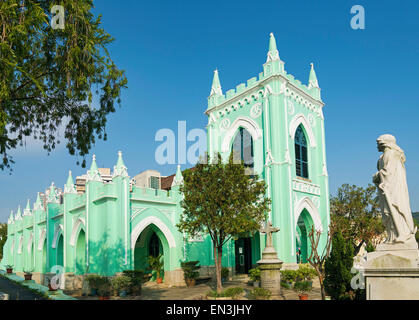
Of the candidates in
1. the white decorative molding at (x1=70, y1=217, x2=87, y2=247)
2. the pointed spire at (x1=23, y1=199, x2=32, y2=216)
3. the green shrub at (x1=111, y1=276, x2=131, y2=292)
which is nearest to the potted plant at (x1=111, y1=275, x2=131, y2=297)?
the green shrub at (x1=111, y1=276, x2=131, y2=292)

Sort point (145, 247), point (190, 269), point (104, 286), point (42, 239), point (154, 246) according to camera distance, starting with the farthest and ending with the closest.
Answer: point (42, 239) → point (145, 247) → point (154, 246) → point (190, 269) → point (104, 286)

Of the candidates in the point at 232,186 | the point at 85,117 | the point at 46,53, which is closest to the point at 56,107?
the point at 85,117

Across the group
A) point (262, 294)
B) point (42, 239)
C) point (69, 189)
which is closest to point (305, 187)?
point (262, 294)

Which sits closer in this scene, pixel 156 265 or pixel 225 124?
pixel 156 265

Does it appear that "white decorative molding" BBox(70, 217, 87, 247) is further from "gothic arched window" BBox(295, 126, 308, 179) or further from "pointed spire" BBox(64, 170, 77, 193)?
"gothic arched window" BBox(295, 126, 308, 179)

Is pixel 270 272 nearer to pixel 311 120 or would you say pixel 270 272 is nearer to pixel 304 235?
pixel 304 235

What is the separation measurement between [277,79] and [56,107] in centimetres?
1566

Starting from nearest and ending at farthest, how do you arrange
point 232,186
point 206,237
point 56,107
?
point 56,107
point 232,186
point 206,237

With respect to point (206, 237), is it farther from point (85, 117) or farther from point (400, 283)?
point (400, 283)

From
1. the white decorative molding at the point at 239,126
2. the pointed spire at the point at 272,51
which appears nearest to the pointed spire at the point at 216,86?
the white decorative molding at the point at 239,126

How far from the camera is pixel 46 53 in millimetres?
8367

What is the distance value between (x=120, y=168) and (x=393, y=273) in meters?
16.1

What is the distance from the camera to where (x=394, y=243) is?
6.04m

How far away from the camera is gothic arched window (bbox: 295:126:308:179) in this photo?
80.3ft
